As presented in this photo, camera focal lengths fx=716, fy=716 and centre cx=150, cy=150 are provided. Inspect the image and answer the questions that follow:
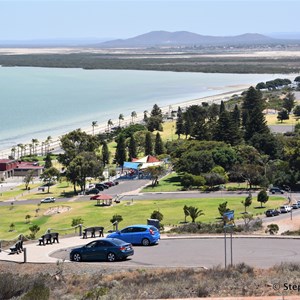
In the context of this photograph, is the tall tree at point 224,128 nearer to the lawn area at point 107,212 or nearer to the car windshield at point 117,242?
the lawn area at point 107,212

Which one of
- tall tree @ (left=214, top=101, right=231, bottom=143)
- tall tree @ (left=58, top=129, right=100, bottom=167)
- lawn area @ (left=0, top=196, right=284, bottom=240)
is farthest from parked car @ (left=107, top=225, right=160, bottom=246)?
tall tree @ (left=214, top=101, right=231, bottom=143)

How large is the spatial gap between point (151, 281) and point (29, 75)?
175662 mm

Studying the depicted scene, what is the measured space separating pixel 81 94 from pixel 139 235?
373 feet

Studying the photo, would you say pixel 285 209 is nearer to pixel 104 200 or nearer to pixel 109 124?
pixel 104 200

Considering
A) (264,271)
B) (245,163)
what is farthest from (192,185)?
(264,271)

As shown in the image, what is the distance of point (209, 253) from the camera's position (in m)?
19.8

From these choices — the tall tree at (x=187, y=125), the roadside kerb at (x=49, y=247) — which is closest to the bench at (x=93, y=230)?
the roadside kerb at (x=49, y=247)

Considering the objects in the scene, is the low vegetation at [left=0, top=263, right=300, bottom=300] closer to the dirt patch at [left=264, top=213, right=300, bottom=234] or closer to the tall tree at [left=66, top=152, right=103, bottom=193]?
the dirt patch at [left=264, top=213, right=300, bottom=234]

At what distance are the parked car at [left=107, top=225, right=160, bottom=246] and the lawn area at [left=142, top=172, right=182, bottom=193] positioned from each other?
27.6m

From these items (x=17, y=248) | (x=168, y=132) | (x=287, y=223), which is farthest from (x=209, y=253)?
(x=168, y=132)

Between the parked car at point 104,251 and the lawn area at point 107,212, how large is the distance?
14.4 meters

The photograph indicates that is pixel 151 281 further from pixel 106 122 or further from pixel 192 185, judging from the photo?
pixel 106 122

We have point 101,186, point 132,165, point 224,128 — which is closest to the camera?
point 101,186

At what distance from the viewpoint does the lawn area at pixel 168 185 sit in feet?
163
